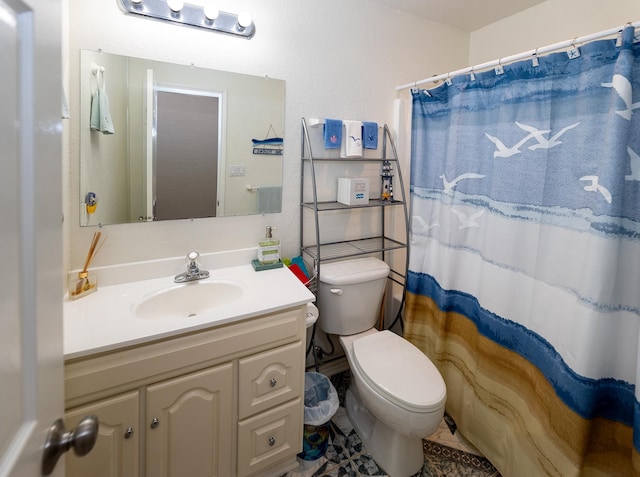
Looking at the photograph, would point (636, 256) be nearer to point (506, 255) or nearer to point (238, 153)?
point (506, 255)

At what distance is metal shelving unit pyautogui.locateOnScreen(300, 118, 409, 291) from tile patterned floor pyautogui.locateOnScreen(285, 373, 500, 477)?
0.78m

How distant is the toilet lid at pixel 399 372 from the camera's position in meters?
1.33

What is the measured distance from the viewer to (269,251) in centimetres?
166

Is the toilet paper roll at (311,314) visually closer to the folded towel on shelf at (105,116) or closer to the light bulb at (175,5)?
the folded towel on shelf at (105,116)

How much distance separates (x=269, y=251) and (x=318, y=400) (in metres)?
0.80

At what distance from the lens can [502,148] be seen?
1468 millimetres

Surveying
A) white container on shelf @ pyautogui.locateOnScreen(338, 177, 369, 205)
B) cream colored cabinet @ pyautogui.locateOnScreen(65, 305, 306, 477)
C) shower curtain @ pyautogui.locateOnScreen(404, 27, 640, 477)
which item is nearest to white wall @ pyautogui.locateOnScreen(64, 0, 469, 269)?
white container on shelf @ pyautogui.locateOnScreen(338, 177, 369, 205)

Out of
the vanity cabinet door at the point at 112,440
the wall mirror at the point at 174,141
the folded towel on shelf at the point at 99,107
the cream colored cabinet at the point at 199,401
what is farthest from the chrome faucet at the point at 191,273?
the folded towel on shelf at the point at 99,107

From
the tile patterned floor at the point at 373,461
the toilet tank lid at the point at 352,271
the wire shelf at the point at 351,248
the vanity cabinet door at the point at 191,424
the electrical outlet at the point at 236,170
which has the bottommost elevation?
the tile patterned floor at the point at 373,461

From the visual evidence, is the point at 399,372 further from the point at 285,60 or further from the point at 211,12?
the point at 211,12

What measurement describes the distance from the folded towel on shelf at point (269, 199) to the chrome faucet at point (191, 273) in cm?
40

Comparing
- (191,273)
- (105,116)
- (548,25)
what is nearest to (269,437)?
(191,273)

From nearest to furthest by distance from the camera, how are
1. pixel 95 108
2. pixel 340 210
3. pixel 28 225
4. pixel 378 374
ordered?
pixel 28 225
pixel 95 108
pixel 378 374
pixel 340 210

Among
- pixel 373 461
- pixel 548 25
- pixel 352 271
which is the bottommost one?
pixel 373 461
